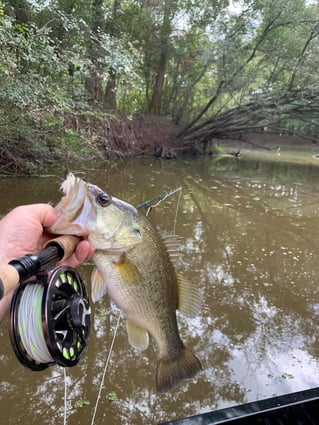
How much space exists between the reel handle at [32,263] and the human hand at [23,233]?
0.36 feet

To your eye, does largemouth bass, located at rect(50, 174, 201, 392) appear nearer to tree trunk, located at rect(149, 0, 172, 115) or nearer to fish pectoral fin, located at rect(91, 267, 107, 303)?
fish pectoral fin, located at rect(91, 267, 107, 303)

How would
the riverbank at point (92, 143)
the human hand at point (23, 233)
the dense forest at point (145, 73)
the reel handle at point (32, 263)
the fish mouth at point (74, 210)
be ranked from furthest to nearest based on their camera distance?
the riverbank at point (92, 143), the dense forest at point (145, 73), the human hand at point (23, 233), the fish mouth at point (74, 210), the reel handle at point (32, 263)

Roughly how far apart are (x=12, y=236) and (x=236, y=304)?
11.2 ft

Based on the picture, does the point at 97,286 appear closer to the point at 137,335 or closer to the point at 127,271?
the point at 127,271

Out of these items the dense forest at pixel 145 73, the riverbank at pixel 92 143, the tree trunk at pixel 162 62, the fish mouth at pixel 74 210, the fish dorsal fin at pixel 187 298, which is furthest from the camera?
the tree trunk at pixel 162 62

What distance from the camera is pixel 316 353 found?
3686 millimetres

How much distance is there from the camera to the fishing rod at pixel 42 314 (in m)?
1.29

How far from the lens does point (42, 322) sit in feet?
4.25

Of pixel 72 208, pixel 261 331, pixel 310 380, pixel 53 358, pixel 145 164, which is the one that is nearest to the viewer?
pixel 53 358

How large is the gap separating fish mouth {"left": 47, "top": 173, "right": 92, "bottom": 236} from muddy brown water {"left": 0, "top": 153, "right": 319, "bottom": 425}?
1.84 meters

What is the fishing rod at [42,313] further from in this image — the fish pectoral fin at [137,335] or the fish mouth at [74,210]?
the fish pectoral fin at [137,335]

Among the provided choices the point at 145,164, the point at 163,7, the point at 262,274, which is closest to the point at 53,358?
the point at 262,274

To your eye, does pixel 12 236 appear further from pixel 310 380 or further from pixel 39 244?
pixel 310 380

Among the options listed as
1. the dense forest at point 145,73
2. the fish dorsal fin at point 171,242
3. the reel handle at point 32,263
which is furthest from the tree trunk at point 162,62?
the reel handle at point 32,263
